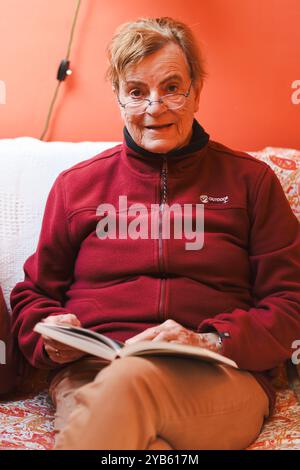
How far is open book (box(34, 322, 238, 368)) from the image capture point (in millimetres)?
1159

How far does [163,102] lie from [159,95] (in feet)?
0.06

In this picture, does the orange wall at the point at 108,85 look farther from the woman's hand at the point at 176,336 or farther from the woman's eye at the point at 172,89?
the woman's hand at the point at 176,336

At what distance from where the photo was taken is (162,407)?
115cm

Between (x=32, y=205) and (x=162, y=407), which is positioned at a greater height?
(x=32, y=205)

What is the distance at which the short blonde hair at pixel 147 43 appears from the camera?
1.56m

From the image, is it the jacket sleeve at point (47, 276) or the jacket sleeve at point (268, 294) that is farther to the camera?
the jacket sleeve at point (47, 276)

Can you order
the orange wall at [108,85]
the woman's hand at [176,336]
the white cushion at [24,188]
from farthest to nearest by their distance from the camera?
1. the orange wall at [108,85]
2. the white cushion at [24,188]
3. the woman's hand at [176,336]

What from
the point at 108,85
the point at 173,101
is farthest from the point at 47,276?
the point at 108,85

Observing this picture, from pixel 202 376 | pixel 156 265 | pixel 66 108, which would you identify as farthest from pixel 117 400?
pixel 66 108

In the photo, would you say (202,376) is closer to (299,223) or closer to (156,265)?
(156,265)

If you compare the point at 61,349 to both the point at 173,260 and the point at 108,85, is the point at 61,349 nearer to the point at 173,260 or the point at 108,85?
the point at 173,260

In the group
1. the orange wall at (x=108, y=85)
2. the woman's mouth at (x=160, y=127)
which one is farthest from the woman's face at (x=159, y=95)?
the orange wall at (x=108, y=85)

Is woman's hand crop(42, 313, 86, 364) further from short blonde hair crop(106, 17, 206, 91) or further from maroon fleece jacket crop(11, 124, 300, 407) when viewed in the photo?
short blonde hair crop(106, 17, 206, 91)

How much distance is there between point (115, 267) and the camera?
1552 mm
